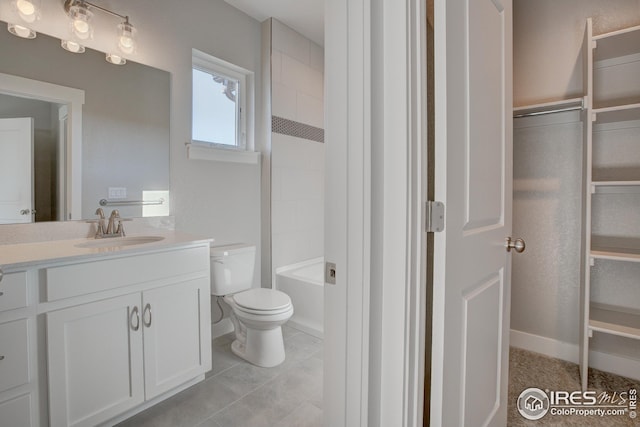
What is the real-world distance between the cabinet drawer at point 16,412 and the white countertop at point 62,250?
1.62ft

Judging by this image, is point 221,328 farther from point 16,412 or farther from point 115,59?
point 115,59

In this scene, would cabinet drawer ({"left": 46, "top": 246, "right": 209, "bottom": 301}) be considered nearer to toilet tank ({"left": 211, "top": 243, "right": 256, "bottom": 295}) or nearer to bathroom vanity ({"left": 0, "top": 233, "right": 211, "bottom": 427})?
bathroom vanity ({"left": 0, "top": 233, "right": 211, "bottom": 427})

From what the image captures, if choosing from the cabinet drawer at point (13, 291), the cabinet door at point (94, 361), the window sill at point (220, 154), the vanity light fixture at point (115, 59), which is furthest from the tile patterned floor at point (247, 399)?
the vanity light fixture at point (115, 59)

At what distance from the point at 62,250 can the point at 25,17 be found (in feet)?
3.92

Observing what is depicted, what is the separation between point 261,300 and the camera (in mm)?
2100

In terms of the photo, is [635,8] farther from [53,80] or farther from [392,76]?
Result: [53,80]

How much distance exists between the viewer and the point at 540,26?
83.7 inches

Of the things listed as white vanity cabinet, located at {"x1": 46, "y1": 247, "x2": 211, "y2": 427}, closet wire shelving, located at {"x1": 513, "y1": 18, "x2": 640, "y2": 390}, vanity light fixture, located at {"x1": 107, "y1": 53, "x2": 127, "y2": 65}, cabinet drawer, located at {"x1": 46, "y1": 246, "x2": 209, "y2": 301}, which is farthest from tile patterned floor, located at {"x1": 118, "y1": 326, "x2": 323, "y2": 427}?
vanity light fixture, located at {"x1": 107, "y1": 53, "x2": 127, "y2": 65}

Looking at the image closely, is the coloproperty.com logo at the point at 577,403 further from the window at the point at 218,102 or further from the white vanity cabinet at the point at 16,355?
the window at the point at 218,102

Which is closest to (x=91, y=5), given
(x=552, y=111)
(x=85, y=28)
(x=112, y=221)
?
(x=85, y=28)

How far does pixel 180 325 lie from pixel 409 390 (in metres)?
1.32

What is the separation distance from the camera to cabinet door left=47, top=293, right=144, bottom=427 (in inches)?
50.1

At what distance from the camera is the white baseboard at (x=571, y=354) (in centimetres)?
188

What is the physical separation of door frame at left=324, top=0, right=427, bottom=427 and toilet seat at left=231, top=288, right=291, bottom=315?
1.20 metres
